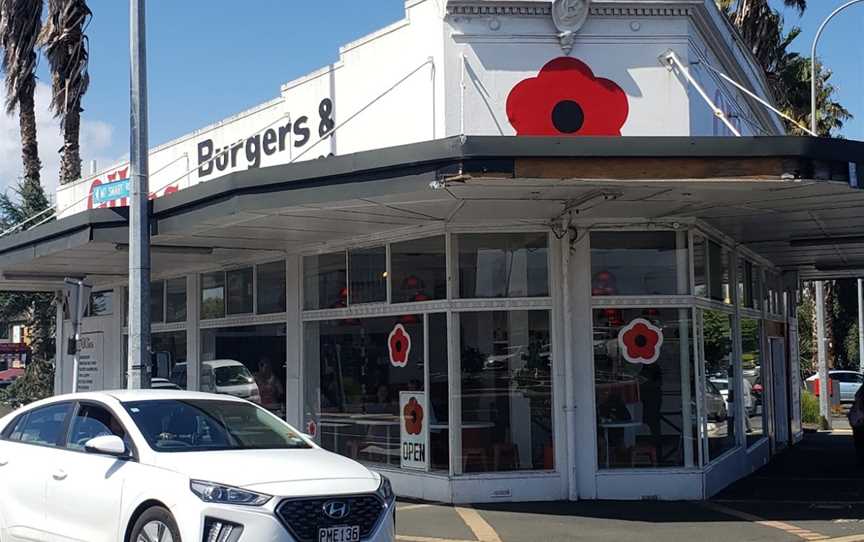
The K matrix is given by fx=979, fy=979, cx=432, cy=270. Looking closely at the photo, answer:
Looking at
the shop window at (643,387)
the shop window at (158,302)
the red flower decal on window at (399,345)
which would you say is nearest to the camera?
the shop window at (643,387)

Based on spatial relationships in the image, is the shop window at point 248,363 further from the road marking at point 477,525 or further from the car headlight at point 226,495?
the car headlight at point 226,495

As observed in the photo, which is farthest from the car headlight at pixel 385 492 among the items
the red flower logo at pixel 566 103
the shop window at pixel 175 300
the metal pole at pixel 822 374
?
the metal pole at pixel 822 374

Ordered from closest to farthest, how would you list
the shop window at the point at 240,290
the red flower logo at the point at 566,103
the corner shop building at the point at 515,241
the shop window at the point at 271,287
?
the corner shop building at the point at 515,241 → the red flower logo at the point at 566,103 → the shop window at the point at 271,287 → the shop window at the point at 240,290

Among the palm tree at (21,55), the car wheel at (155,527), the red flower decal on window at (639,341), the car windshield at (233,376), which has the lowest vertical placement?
the car wheel at (155,527)

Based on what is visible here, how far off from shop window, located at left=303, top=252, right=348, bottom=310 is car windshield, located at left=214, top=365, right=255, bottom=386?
7.04 feet

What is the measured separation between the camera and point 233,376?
633 inches

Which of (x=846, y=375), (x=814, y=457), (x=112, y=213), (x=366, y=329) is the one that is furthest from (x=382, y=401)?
(x=846, y=375)

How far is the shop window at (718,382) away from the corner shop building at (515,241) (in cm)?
7

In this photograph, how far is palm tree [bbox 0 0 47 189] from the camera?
89.2ft

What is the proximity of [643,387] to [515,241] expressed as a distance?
2.38 metres

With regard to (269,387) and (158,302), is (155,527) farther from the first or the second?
(158,302)

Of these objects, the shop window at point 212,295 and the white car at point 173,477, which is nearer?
the white car at point 173,477

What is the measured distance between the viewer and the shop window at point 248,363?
1498 centimetres

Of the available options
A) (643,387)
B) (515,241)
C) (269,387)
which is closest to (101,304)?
(269,387)
